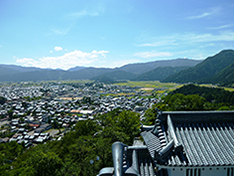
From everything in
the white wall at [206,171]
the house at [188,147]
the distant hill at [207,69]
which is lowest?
the white wall at [206,171]

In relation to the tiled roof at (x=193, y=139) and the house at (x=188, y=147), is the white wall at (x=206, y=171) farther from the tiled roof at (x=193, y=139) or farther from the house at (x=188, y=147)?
the tiled roof at (x=193, y=139)

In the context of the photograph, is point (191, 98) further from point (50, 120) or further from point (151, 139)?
point (50, 120)

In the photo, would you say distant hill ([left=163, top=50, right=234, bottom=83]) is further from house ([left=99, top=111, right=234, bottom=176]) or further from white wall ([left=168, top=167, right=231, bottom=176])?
white wall ([left=168, top=167, right=231, bottom=176])

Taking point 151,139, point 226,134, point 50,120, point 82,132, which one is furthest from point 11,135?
point 226,134

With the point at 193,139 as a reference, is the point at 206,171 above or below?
below

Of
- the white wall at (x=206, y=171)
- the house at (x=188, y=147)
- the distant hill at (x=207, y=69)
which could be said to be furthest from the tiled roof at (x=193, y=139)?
the distant hill at (x=207, y=69)

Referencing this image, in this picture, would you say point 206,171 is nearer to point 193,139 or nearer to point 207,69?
point 193,139

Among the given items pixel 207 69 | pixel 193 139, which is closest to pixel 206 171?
pixel 193 139
